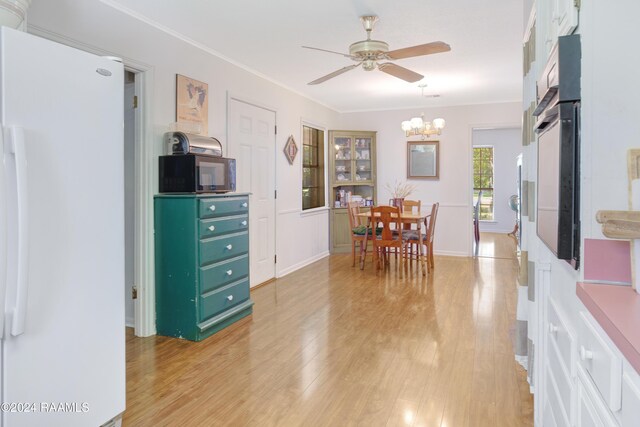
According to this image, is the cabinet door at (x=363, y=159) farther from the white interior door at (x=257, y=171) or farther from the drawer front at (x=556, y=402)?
the drawer front at (x=556, y=402)

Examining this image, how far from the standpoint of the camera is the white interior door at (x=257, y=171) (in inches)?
176

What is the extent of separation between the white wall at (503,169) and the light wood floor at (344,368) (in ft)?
20.0

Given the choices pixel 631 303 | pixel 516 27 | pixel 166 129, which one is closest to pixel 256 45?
pixel 166 129

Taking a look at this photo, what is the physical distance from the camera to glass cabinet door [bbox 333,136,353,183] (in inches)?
282

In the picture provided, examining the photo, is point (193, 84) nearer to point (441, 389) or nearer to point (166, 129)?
point (166, 129)

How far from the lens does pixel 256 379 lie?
101 inches

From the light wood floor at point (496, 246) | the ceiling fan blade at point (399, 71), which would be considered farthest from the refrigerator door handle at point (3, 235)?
the light wood floor at point (496, 246)

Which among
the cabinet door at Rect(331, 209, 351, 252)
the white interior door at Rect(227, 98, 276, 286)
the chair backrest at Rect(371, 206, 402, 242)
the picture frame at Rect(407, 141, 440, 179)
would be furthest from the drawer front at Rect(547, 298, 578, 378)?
the picture frame at Rect(407, 141, 440, 179)

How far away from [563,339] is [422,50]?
2.25m

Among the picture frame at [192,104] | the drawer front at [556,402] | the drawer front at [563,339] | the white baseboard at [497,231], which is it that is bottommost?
the white baseboard at [497,231]

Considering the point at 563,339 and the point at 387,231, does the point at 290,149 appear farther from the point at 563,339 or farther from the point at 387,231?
the point at 563,339

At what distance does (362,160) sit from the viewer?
24.2 ft

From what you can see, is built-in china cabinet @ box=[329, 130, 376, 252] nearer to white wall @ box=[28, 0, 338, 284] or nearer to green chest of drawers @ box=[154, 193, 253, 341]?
white wall @ box=[28, 0, 338, 284]

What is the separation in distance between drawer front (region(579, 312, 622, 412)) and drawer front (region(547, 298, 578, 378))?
0.35 feet
